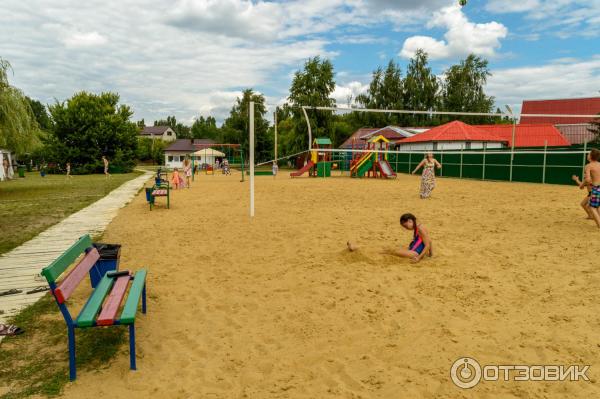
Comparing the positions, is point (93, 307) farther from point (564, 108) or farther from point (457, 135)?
point (564, 108)

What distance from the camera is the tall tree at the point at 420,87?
57.5 m

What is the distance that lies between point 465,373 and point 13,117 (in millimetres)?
21432

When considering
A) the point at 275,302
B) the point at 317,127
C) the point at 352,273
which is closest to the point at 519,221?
the point at 352,273

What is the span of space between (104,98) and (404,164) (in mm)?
30242

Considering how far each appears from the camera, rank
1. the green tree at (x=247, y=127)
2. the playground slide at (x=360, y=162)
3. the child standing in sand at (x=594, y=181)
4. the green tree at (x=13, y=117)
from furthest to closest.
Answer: the green tree at (x=247, y=127)
the playground slide at (x=360, y=162)
the green tree at (x=13, y=117)
the child standing in sand at (x=594, y=181)

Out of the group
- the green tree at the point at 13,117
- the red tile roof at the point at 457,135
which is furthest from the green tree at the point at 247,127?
the green tree at the point at 13,117

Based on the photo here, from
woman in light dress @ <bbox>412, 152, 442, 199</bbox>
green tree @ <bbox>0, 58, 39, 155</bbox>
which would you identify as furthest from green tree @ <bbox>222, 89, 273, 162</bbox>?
woman in light dress @ <bbox>412, 152, 442, 199</bbox>

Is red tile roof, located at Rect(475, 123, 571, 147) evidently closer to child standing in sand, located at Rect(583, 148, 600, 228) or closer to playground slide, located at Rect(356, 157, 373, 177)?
playground slide, located at Rect(356, 157, 373, 177)

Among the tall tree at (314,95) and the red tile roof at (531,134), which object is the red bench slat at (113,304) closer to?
the red tile roof at (531,134)

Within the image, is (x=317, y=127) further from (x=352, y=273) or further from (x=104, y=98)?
(x=352, y=273)

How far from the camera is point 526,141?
3962cm

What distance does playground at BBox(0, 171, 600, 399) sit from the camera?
10.9 ft

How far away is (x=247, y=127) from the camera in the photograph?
59781 mm

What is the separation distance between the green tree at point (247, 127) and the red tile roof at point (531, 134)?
28159mm
